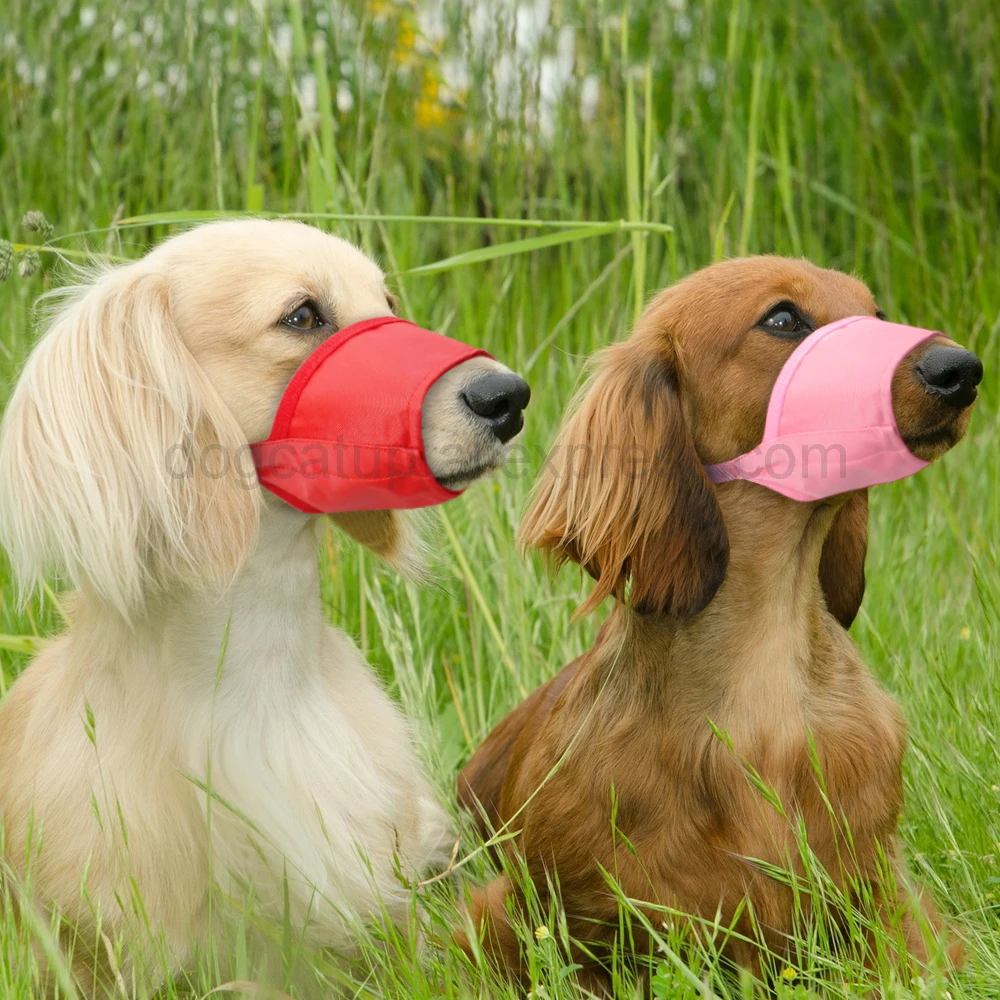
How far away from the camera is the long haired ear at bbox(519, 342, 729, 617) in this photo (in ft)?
7.80

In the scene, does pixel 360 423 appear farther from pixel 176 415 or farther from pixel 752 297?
pixel 752 297

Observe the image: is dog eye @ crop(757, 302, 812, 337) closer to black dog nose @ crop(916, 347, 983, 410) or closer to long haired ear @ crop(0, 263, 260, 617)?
black dog nose @ crop(916, 347, 983, 410)

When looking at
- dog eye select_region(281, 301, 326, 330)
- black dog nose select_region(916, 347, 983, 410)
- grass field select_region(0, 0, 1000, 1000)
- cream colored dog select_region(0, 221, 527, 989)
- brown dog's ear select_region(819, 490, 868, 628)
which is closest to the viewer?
black dog nose select_region(916, 347, 983, 410)

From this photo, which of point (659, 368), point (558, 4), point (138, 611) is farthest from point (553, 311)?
→ point (138, 611)

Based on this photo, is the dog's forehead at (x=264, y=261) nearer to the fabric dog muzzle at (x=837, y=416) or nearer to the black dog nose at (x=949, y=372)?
the fabric dog muzzle at (x=837, y=416)

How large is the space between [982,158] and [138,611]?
13.3 feet

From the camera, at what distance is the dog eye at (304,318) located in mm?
2398

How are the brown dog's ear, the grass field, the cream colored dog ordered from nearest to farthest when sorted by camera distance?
the cream colored dog
the brown dog's ear
the grass field

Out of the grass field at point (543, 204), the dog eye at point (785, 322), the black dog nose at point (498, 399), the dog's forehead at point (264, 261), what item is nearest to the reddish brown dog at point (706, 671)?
the dog eye at point (785, 322)

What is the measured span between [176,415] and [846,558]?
137 centimetres

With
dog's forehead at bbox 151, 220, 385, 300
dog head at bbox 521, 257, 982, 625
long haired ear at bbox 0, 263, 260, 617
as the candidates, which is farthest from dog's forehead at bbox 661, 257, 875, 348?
long haired ear at bbox 0, 263, 260, 617

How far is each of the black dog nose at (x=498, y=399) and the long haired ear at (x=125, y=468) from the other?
17.3 inches

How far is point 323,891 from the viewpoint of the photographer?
2.43 meters

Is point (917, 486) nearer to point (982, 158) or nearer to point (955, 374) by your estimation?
point (982, 158)
